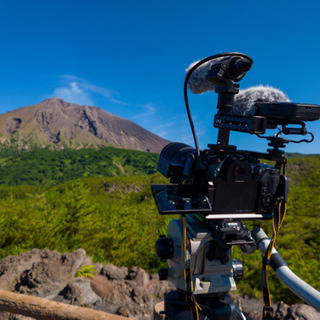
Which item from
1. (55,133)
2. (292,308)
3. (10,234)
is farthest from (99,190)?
(55,133)

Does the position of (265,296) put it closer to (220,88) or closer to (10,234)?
(220,88)

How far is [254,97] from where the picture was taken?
187cm

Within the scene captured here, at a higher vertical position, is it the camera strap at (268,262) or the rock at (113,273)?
the camera strap at (268,262)

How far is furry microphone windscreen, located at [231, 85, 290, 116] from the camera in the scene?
6.10 feet

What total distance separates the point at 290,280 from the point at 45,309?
241 centimetres

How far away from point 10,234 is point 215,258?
9.64 meters

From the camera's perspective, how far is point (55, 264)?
18.1 feet

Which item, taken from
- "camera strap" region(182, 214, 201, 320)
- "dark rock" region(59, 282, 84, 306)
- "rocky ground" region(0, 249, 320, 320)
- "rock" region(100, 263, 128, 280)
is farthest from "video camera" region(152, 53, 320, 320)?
"rock" region(100, 263, 128, 280)

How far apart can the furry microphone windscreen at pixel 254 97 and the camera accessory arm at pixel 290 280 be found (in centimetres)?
90

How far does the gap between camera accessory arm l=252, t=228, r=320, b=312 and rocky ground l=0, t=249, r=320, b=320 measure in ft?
11.6

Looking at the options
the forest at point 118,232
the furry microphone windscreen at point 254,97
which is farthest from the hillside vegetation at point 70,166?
the furry microphone windscreen at point 254,97

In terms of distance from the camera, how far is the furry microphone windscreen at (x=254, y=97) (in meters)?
1.86

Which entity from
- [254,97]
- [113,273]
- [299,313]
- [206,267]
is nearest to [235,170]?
[254,97]

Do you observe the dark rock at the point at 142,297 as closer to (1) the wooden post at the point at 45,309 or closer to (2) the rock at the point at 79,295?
(2) the rock at the point at 79,295
